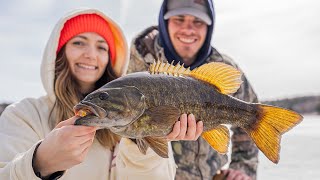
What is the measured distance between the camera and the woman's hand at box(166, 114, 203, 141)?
7.85ft

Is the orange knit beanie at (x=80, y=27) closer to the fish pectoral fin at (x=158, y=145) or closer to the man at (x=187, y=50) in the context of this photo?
the man at (x=187, y=50)

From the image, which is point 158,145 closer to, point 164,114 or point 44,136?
point 164,114

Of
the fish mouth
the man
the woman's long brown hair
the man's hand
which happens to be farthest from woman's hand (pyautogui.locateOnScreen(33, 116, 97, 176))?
the man's hand

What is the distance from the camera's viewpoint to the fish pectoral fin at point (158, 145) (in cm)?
234

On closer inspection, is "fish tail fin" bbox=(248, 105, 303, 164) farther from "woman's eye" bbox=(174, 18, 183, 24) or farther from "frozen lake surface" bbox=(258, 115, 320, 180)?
"frozen lake surface" bbox=(258, 115, 320, 180)

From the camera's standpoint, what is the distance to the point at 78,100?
346 centimetres

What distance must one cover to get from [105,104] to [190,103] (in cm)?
58

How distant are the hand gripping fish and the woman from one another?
74cm

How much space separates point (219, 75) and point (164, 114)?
548 mm

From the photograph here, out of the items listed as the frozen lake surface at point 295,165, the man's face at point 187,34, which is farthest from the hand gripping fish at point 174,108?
the frozen lake surface at point 295,165

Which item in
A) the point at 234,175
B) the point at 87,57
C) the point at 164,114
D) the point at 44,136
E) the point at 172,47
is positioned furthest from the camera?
the point at 234,175

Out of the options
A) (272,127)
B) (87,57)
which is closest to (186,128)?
(272,127)

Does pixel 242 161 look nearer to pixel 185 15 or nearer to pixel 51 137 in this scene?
pixel 185 15

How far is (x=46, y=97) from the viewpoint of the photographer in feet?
11.5
